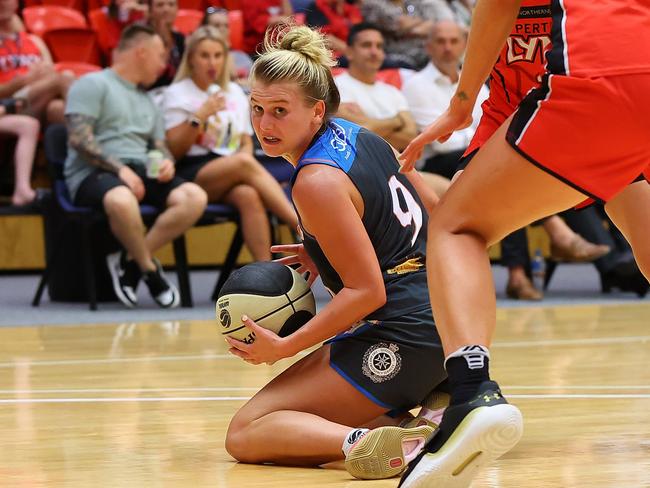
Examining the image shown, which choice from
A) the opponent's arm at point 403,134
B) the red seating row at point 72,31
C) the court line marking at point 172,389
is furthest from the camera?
the red seating row at point 72,31

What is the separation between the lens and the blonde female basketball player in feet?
9.49

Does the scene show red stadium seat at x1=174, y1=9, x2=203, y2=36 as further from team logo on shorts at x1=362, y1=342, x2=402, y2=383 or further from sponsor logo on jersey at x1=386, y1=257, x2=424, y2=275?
team logo on shorts at x1=362, y1=342, x2=402, y2=383

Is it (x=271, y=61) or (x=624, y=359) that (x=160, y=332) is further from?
(x=271, y=61)

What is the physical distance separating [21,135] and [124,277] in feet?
4.72

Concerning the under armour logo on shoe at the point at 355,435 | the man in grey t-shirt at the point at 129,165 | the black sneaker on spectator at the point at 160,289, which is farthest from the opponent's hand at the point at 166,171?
the under armour logo on shoe at the point at 355,435

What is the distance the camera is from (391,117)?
8102mm

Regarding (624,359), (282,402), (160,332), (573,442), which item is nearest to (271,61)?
(282,402)

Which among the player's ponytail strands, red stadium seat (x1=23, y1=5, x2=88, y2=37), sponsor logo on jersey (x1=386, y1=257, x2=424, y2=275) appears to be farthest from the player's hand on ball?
red stadium seat (x1=23, y1=5, x2=88, y2=37)

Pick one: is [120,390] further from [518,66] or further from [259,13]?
[259,13]

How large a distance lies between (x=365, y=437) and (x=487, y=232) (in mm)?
637

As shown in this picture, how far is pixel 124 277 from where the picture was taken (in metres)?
7.52

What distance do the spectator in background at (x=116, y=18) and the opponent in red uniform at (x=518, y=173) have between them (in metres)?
6.61

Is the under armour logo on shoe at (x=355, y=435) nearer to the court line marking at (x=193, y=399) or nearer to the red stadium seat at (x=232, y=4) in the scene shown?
the court line marking at (x=193, y=399)

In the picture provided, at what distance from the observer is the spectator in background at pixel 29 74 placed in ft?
27.0
